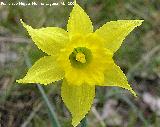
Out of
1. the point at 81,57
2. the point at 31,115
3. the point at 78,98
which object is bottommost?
the point at 31,115

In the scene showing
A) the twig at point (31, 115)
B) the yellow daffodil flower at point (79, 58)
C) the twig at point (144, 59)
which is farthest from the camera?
the twig at point (144, 59)

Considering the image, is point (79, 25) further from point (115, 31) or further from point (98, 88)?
point (98, 88)

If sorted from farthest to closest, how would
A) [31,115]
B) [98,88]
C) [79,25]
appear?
[98,88]
[31,115]
[79,25]

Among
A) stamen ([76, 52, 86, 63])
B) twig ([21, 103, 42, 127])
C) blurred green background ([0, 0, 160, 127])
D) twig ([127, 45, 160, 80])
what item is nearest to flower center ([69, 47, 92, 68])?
stamen ([76, 52, 86, 63])

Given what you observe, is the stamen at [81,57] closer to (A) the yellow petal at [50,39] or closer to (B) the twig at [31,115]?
(A) the yellow petal at [50,39]

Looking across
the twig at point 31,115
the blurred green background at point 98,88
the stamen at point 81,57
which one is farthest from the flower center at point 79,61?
the twig at point 31,115

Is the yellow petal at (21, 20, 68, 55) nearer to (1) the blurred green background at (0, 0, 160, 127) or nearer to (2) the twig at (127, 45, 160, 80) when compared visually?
(1) the blurred green background at (0, 0, 160, 127)

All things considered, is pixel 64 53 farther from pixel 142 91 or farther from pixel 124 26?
pixel 142 91

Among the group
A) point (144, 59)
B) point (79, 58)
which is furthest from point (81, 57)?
point (144, 59)
